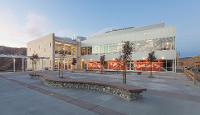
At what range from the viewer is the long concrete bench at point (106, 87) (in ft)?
28.4

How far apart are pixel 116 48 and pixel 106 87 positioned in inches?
1205

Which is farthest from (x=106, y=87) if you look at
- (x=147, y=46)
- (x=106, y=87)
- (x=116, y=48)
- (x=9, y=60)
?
(x=9, y=60)

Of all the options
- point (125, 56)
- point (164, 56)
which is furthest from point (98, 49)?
point (125, 56)

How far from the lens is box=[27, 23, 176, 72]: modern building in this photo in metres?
33.1

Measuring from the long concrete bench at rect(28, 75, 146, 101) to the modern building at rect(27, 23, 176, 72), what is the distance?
2310cm

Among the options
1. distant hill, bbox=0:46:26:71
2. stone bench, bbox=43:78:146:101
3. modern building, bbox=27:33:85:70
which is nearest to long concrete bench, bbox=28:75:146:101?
stone bench, bbox=43:78:146:101

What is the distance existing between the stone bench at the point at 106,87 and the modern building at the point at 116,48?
75.8 ft

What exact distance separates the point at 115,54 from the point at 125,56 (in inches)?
1055

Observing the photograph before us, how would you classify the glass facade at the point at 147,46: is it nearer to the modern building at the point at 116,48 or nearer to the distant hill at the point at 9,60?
the modern building at the point at 116,48

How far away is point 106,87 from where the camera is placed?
10578 millimetres

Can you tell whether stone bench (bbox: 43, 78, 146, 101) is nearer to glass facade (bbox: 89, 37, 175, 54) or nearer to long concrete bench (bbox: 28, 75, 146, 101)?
long concrete bench (bbox: 28, 75, 146, 101)

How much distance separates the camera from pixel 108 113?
659 centimetres

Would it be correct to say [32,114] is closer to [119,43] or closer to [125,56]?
[125,56]

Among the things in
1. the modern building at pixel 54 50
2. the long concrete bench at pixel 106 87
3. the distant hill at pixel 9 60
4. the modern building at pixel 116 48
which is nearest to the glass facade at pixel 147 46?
the modern building at pixel 116 48
